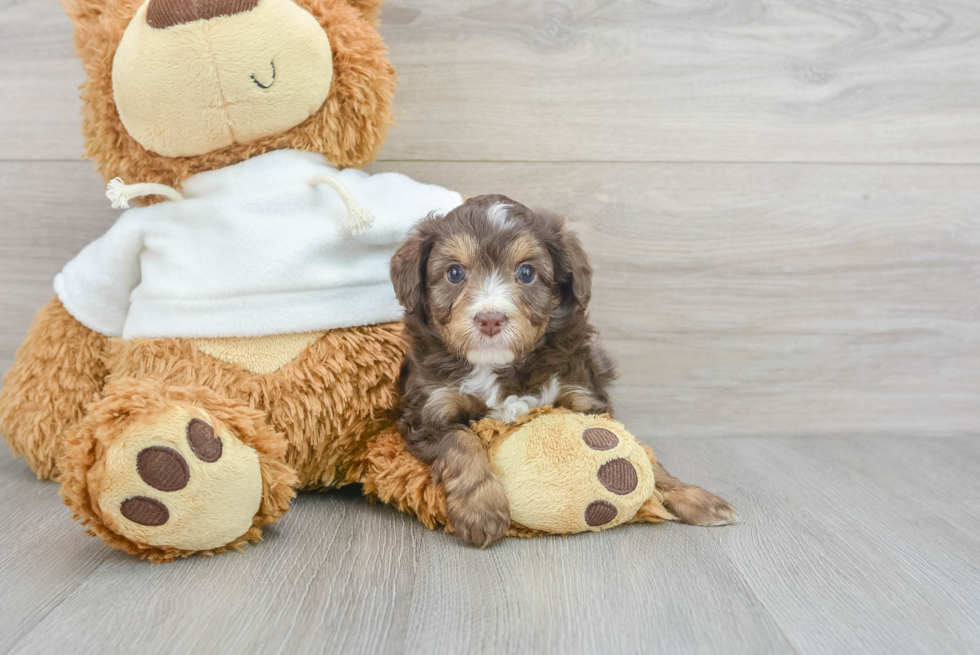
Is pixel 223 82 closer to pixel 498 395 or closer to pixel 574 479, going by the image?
pixel 498 395

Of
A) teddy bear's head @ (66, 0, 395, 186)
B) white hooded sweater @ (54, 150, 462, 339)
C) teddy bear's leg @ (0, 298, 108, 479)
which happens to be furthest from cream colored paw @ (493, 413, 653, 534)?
teddy bear's leg @ (0, 298, 108, 479)

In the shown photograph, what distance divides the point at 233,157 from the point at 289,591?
1.16 meters

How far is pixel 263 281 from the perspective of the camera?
6.11 feet

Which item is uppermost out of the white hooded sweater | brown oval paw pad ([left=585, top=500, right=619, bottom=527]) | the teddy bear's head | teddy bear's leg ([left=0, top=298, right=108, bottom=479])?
the teddy bear's head

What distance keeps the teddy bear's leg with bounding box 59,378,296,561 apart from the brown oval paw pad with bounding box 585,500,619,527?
76 centimetres

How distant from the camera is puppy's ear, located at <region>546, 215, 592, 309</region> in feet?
5.80

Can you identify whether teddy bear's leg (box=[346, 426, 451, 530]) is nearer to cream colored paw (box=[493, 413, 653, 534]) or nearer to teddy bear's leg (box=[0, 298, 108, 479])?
cream colored paw (box=[493, 413, 653, 534])

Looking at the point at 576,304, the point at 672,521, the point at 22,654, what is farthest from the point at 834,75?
the point at 22,654

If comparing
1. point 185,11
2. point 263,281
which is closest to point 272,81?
point 185,11

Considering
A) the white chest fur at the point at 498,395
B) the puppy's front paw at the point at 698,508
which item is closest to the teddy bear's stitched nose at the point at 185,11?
the white chest fur at the point at 498,395

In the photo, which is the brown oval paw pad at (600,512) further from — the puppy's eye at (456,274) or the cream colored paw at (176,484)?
the cream colored paw at (176,484)

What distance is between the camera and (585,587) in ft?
4.83

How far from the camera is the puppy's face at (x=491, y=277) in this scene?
64.4 inches

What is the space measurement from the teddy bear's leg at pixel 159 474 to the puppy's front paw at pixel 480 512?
0.45 m
